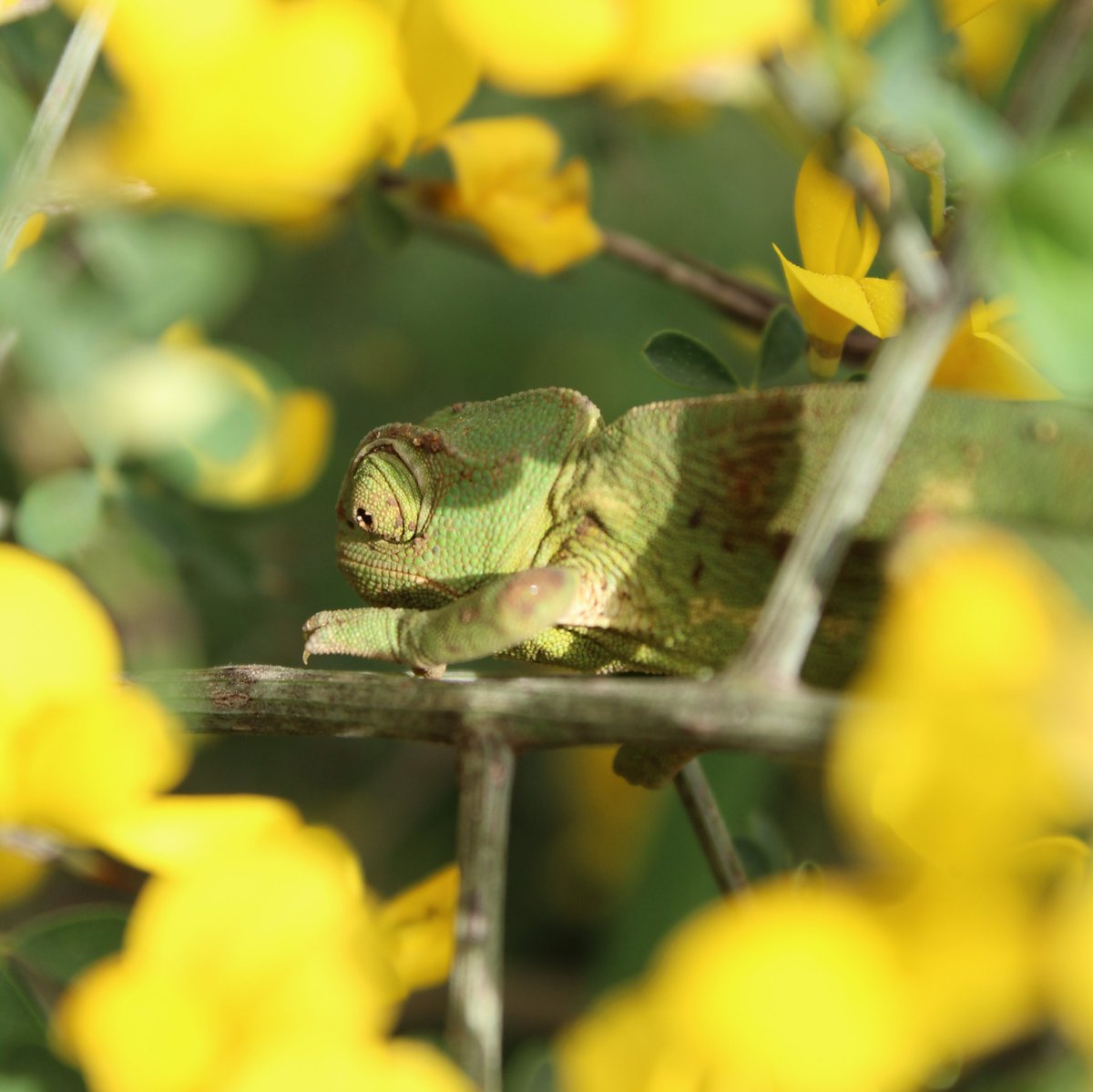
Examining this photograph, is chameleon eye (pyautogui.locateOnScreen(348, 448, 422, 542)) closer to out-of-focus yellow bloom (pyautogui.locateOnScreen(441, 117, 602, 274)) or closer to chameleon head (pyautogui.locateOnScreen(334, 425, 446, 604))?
chameleon head (pyautogui.locateOnScreen(334, 425, 446, 604))

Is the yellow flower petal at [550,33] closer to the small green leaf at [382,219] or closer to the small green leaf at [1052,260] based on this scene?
the small green leaf at [1052,260]

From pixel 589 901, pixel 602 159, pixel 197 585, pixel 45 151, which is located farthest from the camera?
pixel 589 901

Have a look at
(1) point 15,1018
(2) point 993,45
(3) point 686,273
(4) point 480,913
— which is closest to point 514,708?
(4) point 480,913

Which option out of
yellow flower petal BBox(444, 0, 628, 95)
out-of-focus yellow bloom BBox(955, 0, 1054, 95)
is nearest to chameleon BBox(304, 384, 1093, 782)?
yellow flower petal BBox(444, 0, 628, 95)

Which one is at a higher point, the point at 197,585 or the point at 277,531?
the point at 197,585

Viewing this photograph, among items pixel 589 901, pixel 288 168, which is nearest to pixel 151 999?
pixel 288 168

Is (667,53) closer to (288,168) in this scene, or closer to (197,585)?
(288,168)

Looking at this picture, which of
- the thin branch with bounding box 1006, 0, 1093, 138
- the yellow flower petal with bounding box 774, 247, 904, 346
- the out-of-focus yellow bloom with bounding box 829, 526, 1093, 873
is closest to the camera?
the out-of-focus yellow bloom with bounding box 829, 526, 1093, 873

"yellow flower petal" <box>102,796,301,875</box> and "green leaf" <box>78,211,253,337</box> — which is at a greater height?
"green leaf" <box>78,211,253,337</box>

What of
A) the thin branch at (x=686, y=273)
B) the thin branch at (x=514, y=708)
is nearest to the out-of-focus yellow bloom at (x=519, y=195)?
the thin branch at (x=686, y=273)
